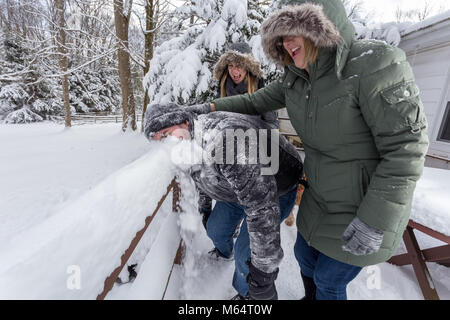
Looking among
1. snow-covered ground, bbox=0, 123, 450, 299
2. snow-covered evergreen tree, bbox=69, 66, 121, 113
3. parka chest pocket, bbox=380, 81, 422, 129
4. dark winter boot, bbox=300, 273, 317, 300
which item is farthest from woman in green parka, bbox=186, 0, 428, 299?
snow-covered evergreen tree, bbox=69, 66, 121, 113

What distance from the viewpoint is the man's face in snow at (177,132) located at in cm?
109

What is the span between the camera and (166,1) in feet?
29.5

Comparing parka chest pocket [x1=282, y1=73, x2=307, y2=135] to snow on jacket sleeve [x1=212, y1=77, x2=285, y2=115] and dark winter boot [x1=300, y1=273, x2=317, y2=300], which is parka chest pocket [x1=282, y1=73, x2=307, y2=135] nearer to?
snow on jacket sleeve [x1=212, y1=77, x2=285, y2=115]

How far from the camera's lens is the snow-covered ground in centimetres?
53

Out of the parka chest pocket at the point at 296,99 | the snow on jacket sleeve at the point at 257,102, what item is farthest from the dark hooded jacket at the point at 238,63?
the parka chest pocket at the point at 296,99

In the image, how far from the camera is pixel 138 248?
1.94 m

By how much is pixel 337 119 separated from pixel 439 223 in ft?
4.71

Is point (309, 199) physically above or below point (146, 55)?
Result: below

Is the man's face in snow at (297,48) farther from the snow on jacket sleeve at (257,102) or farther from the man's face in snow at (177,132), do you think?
the man's face in snow at (177,132)

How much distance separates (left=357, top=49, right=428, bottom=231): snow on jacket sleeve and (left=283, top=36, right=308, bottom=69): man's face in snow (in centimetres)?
33

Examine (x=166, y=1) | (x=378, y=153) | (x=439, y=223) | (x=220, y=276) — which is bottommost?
(x=220, y=276)

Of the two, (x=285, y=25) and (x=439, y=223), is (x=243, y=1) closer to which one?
(x=285, y=25)

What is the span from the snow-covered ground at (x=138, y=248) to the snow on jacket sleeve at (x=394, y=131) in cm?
104

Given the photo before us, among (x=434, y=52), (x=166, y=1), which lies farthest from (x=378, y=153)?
(x=166, y=1)
